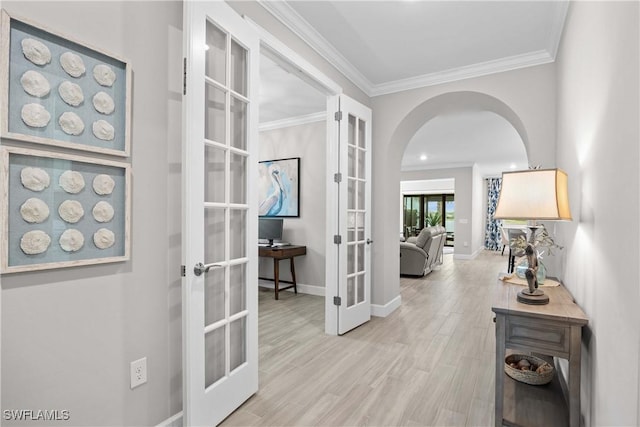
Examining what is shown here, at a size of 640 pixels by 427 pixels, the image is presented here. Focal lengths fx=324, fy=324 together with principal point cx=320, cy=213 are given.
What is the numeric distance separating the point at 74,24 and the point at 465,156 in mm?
8054

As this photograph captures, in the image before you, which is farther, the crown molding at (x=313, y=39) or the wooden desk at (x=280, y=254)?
the wooden desk at (x=280, y=254)

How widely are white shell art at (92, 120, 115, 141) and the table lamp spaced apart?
1.97 metres

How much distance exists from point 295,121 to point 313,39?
7.47 ft

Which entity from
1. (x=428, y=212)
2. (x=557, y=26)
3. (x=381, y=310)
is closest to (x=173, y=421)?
(x=381, y=310)

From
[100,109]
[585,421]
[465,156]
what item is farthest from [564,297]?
[465,156]

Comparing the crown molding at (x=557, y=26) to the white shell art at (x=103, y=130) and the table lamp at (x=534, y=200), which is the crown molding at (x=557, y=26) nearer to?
the table lamp at (x=534, y=200)

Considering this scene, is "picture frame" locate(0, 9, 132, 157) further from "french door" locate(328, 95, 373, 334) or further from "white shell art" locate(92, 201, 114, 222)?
"french door" locate(328, 95, 373, 334)

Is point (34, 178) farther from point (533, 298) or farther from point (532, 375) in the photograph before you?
point (532, 375)

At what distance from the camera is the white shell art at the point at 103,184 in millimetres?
1375

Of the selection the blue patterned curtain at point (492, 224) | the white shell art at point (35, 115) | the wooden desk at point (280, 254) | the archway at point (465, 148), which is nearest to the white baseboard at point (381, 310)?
the wooden desk at point (280, 254)

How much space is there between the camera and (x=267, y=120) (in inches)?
201

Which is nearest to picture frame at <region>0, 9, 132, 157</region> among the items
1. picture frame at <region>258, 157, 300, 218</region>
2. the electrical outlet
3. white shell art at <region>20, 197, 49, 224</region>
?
white shell art at <region>20, 197, 49, 224</region>

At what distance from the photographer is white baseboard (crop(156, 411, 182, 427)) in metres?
1.64

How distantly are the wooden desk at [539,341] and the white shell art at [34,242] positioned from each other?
6.53ft
